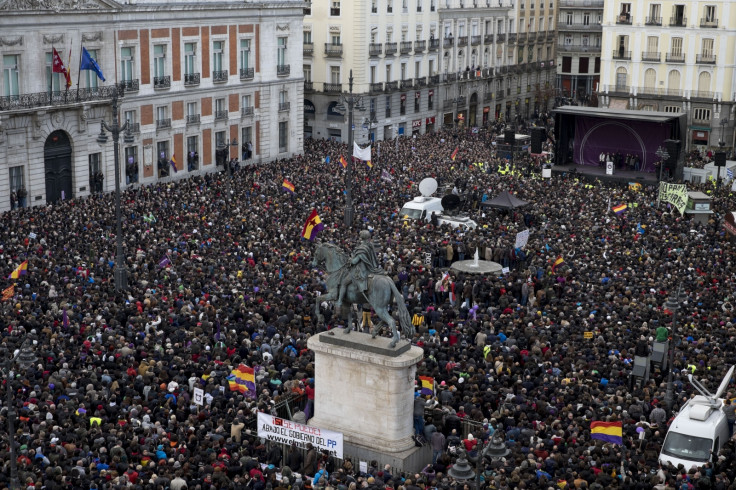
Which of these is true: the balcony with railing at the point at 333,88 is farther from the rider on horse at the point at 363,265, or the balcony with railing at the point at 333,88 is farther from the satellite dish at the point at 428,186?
the rider on horse at the point at 363,265

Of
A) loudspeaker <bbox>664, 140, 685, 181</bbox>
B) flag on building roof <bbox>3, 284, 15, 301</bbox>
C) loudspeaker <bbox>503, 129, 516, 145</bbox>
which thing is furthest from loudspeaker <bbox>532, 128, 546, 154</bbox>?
flag on building roof <bbox>3, 284, 15, 301</bbox>

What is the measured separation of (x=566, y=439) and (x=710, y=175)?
4085cm

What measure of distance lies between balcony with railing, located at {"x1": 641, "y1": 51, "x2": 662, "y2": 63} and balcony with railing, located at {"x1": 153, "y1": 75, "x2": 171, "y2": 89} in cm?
3584

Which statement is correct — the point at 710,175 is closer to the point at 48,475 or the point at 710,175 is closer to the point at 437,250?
the point at 437,250

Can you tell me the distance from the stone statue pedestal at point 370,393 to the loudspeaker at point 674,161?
39.2 metres

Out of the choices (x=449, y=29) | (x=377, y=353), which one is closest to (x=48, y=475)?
(x=377, y=353)

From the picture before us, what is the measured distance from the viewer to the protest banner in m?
23.5

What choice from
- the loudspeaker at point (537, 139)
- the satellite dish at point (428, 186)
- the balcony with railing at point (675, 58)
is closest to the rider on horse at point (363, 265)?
the satellite dish at point (428, 186)

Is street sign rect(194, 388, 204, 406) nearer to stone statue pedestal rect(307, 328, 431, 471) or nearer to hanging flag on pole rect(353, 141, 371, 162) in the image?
stone statue pedestal rect(307, 328, 431, 471)

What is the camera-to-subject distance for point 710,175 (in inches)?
2393

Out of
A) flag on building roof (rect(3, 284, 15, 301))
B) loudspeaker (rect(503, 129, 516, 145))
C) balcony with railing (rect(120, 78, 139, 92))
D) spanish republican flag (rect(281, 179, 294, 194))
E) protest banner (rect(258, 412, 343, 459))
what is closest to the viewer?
protest banner (rect(258, 412, 343, 459))

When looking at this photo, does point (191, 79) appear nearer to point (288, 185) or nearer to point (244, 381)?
point (288, 185)

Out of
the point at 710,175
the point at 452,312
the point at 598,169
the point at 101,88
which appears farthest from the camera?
the point at 598,169

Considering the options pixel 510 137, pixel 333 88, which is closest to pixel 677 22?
pixel 510 137
